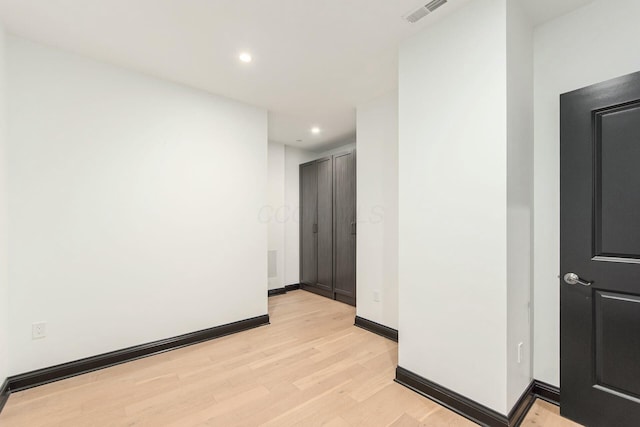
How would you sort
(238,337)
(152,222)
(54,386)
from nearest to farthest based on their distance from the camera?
(54,386) < (152,222) < (238,337)

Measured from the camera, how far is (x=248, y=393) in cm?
215

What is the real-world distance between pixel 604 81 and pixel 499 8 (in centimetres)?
81

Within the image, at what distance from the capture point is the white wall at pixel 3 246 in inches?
80.5

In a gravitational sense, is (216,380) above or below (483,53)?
below

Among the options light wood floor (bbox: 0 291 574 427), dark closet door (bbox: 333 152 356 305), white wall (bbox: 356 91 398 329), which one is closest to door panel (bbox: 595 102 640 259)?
light wood floor (bbox: 0 291 574 427)

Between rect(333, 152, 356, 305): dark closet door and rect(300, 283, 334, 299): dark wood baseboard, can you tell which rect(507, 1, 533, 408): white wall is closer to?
rect(333, 152, 356, 305): dark closet door

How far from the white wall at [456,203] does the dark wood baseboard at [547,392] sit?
618 millimetres

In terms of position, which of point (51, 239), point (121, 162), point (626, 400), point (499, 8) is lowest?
point (626, 400)

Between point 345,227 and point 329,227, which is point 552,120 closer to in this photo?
point 345,227

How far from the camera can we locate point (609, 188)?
5.66 ft

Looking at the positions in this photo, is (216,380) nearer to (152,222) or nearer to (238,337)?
(238,337)

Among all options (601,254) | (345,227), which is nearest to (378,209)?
(345,227)

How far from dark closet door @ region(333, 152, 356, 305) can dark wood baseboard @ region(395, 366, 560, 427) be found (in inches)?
79.5

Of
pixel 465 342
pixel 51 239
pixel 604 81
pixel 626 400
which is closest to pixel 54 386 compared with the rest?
pixel 51 239
